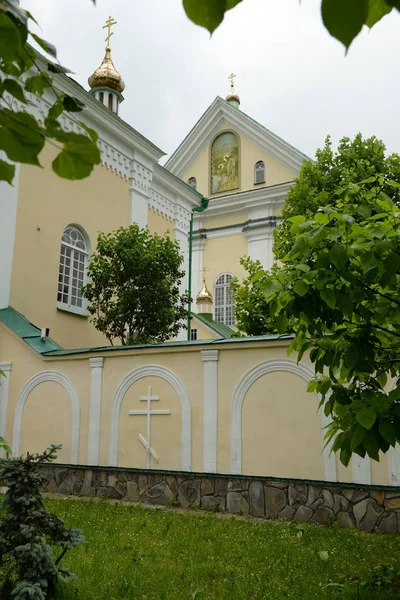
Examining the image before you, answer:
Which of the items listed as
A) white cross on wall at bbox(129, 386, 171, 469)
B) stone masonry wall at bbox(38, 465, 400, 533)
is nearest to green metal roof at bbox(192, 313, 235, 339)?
white cross on wall at bbox(129, 386, 171, 469)

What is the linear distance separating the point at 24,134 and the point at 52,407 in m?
8.61

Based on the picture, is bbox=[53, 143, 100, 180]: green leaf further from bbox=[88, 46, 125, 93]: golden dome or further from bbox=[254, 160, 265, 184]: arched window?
bbox=[254, 160, 265, 184]: arched window

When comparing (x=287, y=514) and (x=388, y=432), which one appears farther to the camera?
(x=287, y=514)

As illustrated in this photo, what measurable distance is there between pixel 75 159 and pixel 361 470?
641 cm

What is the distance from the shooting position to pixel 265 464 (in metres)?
7.30

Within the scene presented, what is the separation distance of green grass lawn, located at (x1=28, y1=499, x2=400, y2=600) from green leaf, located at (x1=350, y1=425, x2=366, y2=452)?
1.70 m

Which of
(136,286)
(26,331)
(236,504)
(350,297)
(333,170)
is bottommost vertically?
(236,504)

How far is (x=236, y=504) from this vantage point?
23.9 feet

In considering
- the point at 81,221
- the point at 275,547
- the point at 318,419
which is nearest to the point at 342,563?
the point at 275,547

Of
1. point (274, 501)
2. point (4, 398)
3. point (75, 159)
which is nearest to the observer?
point (75, 159)

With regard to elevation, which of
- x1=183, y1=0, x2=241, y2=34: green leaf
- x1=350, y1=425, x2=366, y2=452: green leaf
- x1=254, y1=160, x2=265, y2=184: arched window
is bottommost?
x1=350, y1=425, x2=366, y2=452: green leaf

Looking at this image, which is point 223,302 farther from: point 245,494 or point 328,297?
point 328,297

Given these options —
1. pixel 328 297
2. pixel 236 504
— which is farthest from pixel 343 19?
pixel 236 504

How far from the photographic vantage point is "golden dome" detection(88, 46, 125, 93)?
688 inches
